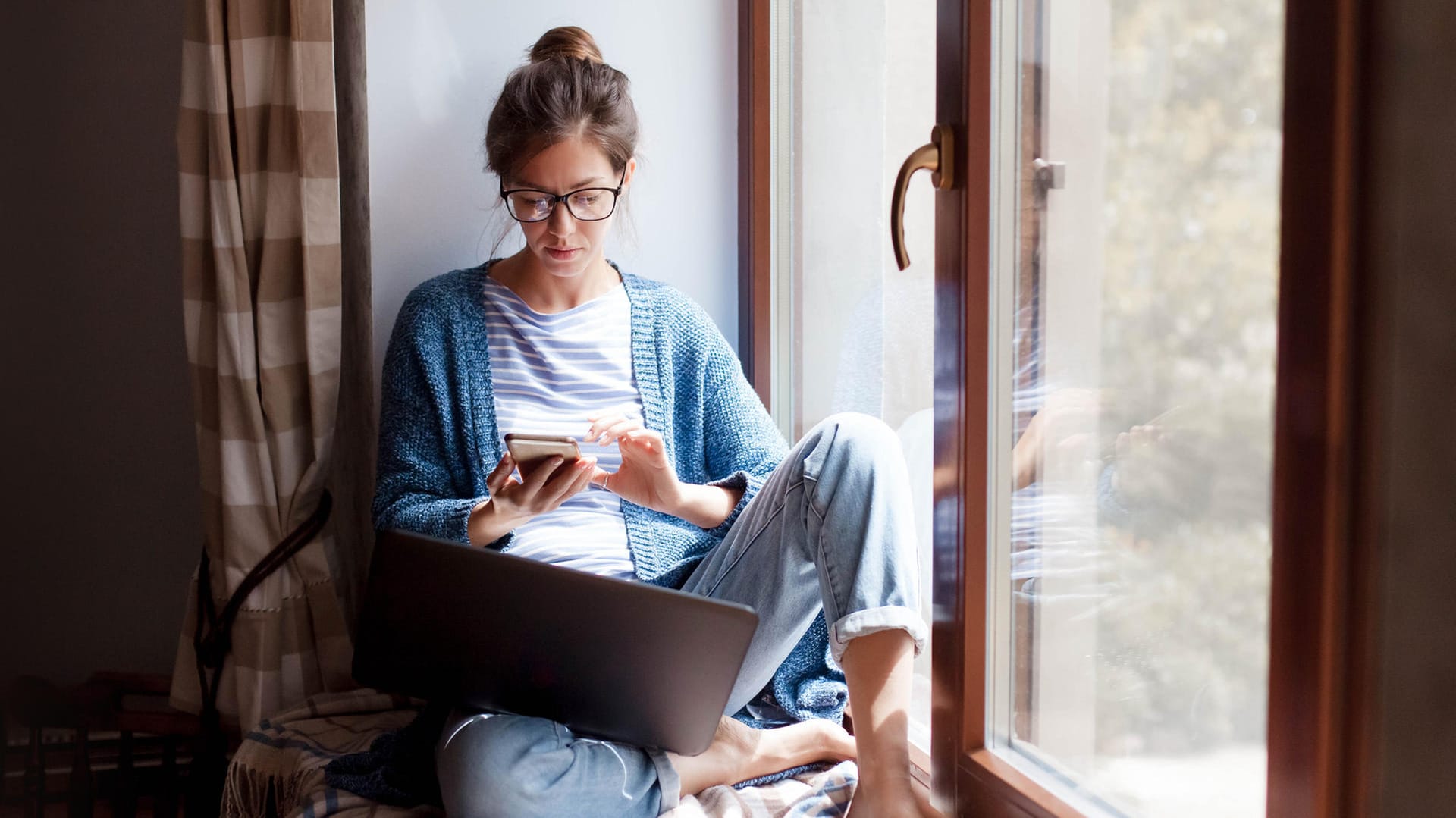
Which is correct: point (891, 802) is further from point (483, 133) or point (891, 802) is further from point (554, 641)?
point (483, 133)

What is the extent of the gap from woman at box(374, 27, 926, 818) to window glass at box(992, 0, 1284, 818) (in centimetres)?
15

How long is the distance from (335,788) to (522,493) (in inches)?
14.8

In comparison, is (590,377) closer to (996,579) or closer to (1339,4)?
(996,579)

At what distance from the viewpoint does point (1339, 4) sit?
0.63 metres

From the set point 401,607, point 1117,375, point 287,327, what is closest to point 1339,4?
point 1117,375

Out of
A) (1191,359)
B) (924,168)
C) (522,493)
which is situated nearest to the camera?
(1191,359)

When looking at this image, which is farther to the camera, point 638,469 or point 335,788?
point 638,469

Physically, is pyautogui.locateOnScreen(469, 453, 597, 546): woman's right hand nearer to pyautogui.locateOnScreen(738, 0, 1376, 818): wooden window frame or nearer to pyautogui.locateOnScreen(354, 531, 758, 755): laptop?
pyautogui.locateOnScreen(354, 531, 758, 755): laptop

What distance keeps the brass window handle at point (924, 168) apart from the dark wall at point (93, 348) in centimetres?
141

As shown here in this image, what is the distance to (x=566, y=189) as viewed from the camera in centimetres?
138

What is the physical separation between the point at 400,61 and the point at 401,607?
0.88 meters

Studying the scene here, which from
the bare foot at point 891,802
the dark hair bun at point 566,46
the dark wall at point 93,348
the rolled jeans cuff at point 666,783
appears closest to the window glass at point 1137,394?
the bare foot at point 891,802

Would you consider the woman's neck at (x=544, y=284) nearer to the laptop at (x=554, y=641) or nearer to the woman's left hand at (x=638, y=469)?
the woman's left hand at (x=638, y=469)

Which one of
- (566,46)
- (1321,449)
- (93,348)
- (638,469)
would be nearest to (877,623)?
(638,469)
